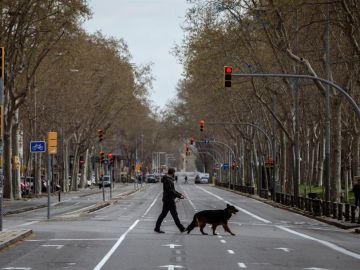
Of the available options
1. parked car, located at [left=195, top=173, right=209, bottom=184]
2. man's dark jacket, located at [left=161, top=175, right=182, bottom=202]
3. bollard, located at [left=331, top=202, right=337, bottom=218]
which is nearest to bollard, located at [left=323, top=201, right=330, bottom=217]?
bollard, located at [left=331, top=202, right=337, bottom=218]

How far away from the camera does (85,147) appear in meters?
99.1

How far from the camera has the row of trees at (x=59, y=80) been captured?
50562mm

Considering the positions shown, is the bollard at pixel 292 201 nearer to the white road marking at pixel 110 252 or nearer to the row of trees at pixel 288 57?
the row of trees at pixel 288 57

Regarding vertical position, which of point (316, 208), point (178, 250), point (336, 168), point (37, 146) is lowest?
point (178, 250)

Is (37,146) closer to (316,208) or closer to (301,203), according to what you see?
(316,208)

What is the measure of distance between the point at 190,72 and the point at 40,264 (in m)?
45.2

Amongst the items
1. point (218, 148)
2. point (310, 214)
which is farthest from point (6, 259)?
point (218, 148)

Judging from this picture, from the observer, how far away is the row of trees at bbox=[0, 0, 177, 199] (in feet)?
166

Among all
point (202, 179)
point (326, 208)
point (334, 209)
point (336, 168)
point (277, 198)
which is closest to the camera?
point (334, 209)

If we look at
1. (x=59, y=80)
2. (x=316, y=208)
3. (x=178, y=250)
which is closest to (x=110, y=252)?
(x=178, y=250)

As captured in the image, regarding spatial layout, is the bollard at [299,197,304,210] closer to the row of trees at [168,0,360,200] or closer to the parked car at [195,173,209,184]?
the row of trees at [168,0,360,200]

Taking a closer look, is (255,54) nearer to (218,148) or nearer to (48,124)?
(48,124)

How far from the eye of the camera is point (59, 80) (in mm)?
73500

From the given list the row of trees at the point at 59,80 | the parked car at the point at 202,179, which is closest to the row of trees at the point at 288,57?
the row of trees at the point at 59,80
